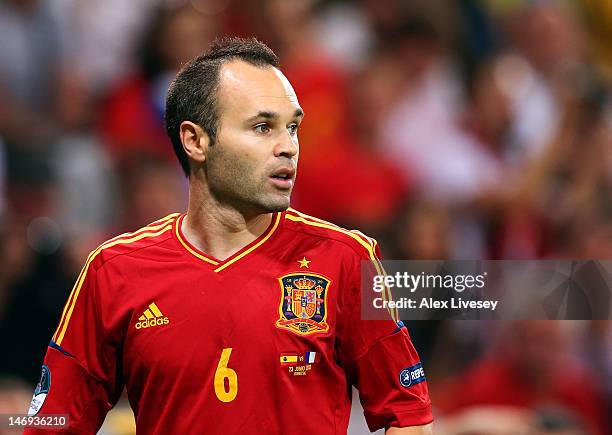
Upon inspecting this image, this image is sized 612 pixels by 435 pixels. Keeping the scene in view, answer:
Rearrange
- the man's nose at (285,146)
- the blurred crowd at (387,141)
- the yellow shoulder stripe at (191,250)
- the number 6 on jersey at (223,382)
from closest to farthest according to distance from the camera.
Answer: the number 6 on jersey at (223,382), the man's nose at (285,146), the yellow shoulder stripe at (191,250), the blurred crowd at (387,141)

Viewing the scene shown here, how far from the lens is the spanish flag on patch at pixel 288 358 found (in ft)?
11.2

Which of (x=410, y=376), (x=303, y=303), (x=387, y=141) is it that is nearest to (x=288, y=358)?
(x=303, y=303)

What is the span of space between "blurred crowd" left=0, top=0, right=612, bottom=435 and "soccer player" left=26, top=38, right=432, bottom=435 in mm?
2739

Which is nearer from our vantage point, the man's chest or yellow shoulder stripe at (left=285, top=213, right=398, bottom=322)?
the man's chest

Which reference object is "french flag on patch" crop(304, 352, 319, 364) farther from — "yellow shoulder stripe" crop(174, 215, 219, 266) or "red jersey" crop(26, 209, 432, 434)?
"yellow shoulder stripe" crop(174, 215, 219, 266)

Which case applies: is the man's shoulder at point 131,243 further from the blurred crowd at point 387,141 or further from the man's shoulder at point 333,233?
the blurred crowd at point 387,141

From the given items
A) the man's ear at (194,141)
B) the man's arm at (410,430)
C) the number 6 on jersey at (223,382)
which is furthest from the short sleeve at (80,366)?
the man's arm at (410,430)

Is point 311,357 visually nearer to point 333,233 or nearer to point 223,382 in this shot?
point 223,382

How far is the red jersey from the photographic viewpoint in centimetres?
341

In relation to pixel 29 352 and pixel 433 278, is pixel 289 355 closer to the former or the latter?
pixel 433 278

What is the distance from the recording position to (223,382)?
11.2 ft

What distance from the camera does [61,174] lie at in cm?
732

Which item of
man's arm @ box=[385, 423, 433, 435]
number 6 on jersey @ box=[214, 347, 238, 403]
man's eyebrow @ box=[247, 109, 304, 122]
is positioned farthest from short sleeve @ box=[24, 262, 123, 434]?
man's arm @ box=[385, 423, 433, 435]

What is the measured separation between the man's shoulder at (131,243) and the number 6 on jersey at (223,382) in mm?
538
